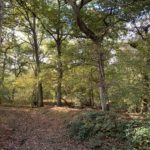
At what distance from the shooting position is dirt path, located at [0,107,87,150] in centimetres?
856

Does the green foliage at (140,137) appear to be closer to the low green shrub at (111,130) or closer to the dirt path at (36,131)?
the low green shrub at (111,130)

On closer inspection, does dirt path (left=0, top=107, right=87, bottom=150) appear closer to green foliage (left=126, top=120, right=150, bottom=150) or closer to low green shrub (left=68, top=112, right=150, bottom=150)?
low green shrub (left=68, top=112, right=150, bottom=150)

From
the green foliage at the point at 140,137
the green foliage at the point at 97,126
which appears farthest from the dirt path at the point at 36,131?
the green foliage at the point at 140,137

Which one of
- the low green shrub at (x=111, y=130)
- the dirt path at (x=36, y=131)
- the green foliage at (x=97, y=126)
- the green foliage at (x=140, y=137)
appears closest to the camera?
the green foliage at (x=140, y=137)

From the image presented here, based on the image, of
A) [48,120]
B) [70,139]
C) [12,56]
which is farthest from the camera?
[12,56]

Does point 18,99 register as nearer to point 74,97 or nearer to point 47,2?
point 74,97

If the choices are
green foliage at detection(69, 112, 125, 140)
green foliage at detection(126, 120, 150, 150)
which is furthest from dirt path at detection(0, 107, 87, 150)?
green foliage at detection(126, 120, 150, 150)

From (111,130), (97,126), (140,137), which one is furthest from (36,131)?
(140,137)

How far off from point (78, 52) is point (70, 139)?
489cm

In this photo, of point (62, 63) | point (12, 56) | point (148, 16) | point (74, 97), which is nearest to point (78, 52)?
point (62, 63)

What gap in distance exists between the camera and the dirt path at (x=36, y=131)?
28.1 ft

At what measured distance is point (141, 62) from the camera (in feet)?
33.8

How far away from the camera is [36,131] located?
1047cm

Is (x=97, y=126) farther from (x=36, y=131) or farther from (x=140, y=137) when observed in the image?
(x=36, y=131)
